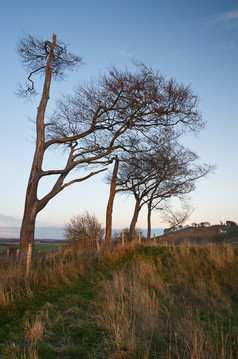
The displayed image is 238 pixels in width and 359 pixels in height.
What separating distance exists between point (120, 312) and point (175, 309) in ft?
5.00

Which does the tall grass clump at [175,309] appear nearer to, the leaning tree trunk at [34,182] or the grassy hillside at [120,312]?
the grassy hillside at [120,312]

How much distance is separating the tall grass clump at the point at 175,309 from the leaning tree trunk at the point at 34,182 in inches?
174

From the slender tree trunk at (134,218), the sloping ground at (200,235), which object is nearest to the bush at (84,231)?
the slender tree trunk at (134,218)

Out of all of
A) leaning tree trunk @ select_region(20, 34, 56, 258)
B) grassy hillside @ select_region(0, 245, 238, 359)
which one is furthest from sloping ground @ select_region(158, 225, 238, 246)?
leaning tree trunk @ select_region(20, 34, 56, 258)

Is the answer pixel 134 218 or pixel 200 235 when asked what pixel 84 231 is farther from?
pixel 200 235

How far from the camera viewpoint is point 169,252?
12.7 meters

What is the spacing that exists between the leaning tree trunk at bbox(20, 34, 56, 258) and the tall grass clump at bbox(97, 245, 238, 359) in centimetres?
441

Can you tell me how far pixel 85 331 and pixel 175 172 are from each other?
19199 mm

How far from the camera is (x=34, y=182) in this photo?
465 inches

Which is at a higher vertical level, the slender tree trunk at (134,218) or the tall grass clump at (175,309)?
the slender tree trunk at (134,218)

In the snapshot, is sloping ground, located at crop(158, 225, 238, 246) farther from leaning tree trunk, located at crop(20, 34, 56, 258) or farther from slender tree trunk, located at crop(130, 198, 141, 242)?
leaning tree trunk, located at crop(20, 34, 56, 258)

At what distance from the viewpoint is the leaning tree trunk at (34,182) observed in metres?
11.4

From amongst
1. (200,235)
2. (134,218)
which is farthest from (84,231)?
(200,235)

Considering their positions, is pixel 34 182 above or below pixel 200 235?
above
